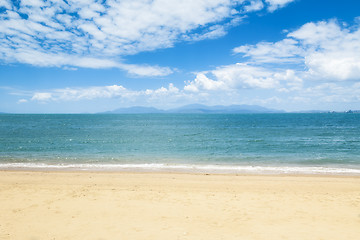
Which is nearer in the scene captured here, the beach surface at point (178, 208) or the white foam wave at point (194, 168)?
the beach surface at point (178, 208)

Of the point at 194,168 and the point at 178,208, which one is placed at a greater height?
the point at 178,208

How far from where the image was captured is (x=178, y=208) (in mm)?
10578

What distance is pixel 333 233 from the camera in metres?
8.20

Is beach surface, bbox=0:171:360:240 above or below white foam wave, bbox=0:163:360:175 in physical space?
above

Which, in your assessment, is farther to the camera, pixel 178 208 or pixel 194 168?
pixel 194 168

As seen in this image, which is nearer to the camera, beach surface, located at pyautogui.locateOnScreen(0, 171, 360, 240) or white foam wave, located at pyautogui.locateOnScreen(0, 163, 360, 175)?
beach surface, located at pyautogui.locateOnScreen(0, 171, 360, 240)

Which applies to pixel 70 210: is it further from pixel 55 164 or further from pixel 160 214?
pixel 55 164

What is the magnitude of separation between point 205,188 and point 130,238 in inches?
278

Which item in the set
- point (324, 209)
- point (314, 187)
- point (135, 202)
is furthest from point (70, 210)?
point (314, 187)

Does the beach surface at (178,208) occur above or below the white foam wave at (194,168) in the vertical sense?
above

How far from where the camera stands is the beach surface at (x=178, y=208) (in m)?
8.25

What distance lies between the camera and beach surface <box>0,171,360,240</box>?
27.1 feet

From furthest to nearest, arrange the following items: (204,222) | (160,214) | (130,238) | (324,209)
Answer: (324,209)
(160,214)
(204,222)
(130,238)

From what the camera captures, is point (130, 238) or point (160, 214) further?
point (160, 214)
